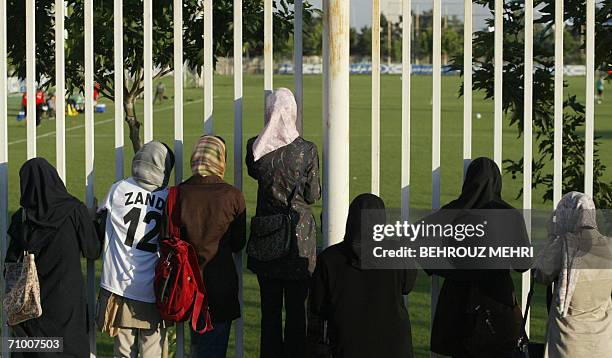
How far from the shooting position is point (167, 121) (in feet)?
129

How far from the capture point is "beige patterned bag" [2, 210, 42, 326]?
17.6ft

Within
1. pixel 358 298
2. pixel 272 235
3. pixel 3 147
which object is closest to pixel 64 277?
pixel 3 147

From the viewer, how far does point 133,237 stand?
5.47 m

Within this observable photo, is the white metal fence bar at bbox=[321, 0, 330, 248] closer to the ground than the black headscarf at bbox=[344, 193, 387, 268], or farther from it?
farther from it

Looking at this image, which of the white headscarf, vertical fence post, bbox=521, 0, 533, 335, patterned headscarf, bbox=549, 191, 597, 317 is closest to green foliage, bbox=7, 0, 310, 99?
the white headscarf

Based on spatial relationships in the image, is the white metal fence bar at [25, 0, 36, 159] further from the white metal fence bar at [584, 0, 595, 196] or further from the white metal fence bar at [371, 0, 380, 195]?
the white metal fence bar at [584, 0, 595, 196]

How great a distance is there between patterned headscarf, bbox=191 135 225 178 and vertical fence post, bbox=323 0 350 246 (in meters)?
0.58

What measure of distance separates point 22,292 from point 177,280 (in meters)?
0.81

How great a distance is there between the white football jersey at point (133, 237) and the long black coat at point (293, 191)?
21.4 inches

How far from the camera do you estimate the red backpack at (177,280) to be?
525 cm

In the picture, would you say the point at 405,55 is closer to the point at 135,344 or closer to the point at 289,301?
the point at 289,301

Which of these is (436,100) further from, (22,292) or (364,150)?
(364,150)

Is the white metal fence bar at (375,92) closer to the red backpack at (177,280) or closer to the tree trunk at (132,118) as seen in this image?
the red backpack at (177,280)

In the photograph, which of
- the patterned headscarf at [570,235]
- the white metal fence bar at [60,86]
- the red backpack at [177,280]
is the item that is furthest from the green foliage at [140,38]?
the patterned headscarf at [570,235]
